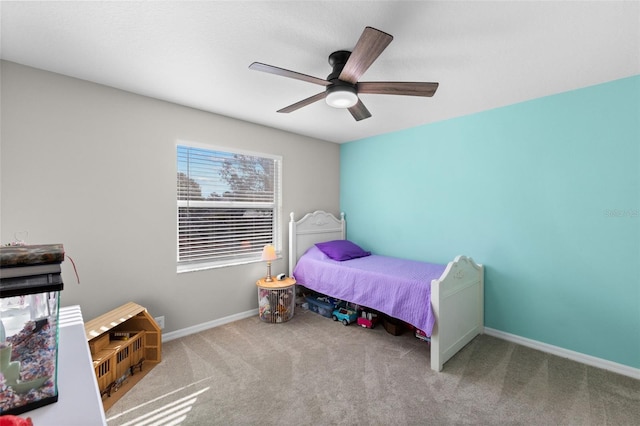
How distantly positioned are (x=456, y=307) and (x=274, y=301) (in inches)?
72.6

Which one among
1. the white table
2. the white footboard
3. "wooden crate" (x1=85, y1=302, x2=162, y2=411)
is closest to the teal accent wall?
the white footboard

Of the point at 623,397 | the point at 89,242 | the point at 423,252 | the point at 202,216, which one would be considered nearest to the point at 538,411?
the point at 623,397

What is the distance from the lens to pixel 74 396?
0.81 metres

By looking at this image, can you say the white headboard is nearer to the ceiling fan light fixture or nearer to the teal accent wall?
the teal accent wall

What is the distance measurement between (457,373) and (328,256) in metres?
1.75

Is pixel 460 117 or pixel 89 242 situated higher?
pixel 460 117

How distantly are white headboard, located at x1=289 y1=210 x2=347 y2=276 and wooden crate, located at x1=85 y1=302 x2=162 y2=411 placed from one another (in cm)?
171

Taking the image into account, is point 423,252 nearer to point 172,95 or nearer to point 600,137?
point 600,137

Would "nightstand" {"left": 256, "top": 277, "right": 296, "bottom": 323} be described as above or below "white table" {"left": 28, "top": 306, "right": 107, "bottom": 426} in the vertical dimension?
below

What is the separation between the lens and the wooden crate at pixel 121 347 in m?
1.97

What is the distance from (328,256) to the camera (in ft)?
11.6

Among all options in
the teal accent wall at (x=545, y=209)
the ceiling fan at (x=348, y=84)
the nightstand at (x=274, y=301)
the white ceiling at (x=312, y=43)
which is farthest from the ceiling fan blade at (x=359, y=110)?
the nightstand at (x=274, y=301)

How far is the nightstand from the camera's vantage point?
3227 millimetres

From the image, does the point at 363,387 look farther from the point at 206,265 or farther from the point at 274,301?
the point at 206,265
